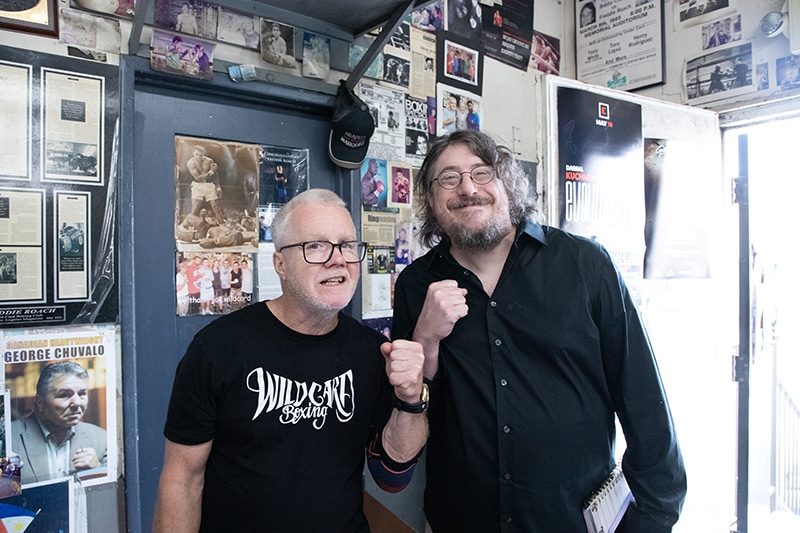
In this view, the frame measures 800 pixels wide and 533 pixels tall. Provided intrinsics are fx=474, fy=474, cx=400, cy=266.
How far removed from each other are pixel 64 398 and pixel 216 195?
760mm

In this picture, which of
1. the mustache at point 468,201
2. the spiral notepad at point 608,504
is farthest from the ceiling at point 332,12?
the spiral notepad at point 608,504

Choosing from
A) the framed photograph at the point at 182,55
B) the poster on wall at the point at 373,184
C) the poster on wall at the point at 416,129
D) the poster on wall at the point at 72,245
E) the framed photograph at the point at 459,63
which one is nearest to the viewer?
the poster on wall at the point at 72,245

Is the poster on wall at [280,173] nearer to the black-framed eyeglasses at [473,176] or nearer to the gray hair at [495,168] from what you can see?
the gray hair at [495,168]

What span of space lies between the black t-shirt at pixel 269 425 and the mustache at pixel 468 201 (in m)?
0.50

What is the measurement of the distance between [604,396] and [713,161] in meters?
1.77

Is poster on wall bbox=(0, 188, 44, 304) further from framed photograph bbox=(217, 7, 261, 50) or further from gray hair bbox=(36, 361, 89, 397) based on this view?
framed photograph bbox=(217, 7, 261, 50)

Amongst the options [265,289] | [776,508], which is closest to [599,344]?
[265,289]

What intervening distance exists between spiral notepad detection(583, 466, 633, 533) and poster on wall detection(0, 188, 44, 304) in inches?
59.8

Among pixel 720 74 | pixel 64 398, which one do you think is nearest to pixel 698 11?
pixel 720 74

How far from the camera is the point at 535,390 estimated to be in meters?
1.13

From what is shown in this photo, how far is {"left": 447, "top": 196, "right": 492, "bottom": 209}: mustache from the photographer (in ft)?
4.01

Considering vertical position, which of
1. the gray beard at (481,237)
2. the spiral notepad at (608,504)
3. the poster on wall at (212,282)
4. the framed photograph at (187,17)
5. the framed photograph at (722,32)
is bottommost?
the spiral notepad at (608,504)

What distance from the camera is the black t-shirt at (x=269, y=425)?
39.7 inches

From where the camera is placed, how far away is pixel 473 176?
126 cm
